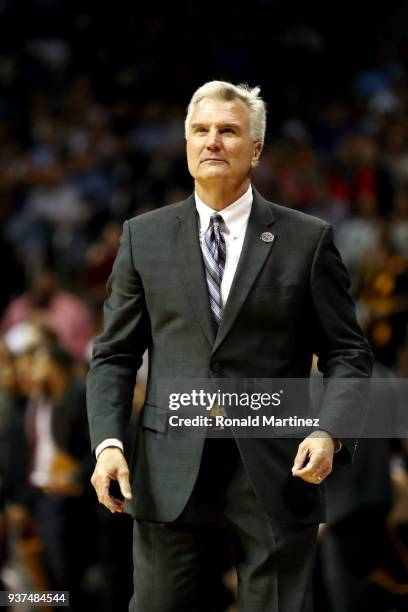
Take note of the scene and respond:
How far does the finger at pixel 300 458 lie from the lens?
328 cm

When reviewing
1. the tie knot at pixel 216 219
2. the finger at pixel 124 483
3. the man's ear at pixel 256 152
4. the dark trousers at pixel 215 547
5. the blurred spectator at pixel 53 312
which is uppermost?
the man's ear at pixel 256 152

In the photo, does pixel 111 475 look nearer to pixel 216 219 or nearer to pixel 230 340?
pixel 230 340

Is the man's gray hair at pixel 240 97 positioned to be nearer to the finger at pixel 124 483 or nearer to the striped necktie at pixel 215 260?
the striped necktie at pixel 215 260

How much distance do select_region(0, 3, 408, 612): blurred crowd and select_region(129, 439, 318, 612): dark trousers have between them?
224cm

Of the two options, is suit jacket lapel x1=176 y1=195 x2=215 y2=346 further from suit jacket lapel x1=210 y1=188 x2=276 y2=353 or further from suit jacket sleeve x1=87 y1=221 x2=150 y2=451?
→ suit jacket sleeve x1=87 y1=221 x2=150 y2=451

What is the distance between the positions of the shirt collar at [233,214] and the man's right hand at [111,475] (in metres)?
0.72

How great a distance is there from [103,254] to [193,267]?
5.94 m

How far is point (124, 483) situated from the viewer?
3328 millimetres

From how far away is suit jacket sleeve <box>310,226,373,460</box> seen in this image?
3424mm

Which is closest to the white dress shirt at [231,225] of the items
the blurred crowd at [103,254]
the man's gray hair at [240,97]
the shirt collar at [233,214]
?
the shirt collar at [233,214]

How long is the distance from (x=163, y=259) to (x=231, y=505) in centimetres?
74

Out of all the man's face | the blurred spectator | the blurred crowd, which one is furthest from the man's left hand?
the blurred spectator

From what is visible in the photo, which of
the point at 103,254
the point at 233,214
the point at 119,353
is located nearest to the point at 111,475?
the point at 119,353

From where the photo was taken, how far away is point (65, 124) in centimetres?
1134
